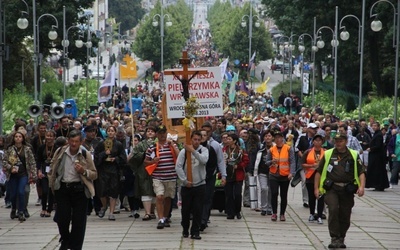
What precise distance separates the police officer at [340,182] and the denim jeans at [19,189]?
5.67 metres

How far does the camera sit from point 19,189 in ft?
63.3

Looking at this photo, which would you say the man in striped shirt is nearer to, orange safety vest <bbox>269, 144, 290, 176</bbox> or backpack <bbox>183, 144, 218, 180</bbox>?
backpack <bbox>183, 144, 218, 180</bbox>

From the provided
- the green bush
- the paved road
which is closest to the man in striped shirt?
the paved road

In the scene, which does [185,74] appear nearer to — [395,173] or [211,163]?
[211,163]

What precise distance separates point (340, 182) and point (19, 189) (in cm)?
594

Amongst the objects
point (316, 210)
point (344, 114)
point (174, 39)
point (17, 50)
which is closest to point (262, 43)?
point (174, 39)

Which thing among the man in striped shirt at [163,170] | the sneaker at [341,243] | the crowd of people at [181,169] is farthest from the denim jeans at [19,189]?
the sneaker at [341,243]

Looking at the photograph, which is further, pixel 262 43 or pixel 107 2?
pixel 107 2

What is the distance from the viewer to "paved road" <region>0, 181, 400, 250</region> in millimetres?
16109

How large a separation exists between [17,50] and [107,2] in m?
126

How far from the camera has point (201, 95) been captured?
1845cm

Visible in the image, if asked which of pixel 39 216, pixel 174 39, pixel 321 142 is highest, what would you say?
pixel 174 39

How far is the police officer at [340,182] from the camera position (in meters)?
15.9

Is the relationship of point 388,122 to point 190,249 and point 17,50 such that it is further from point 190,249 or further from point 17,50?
point 17,50
